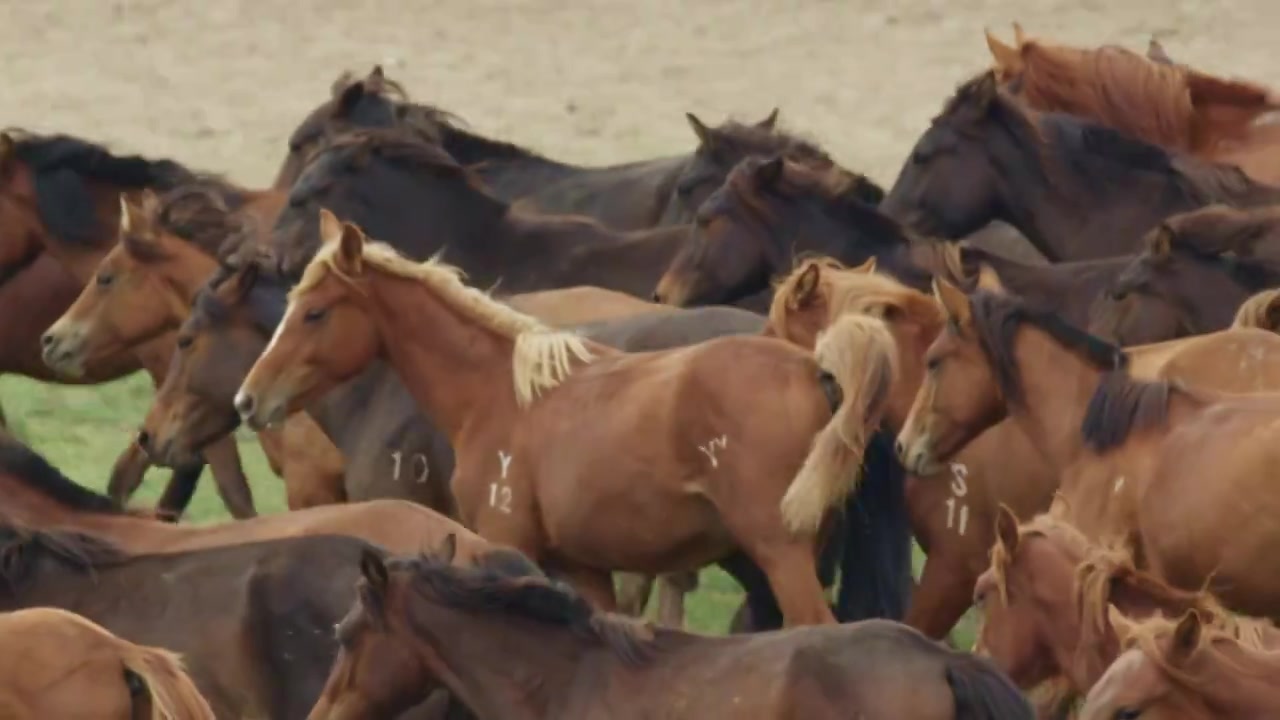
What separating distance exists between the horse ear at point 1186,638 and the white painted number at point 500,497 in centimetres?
255

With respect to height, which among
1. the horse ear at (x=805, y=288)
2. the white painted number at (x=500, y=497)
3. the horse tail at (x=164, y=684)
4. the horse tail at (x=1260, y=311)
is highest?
the horse tail at (x=164, y=684)

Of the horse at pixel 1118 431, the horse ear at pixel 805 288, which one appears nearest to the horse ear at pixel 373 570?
the horse at pixel 1118 431

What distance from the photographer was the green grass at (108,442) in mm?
8703

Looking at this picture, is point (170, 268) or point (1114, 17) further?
point (1114, 17)

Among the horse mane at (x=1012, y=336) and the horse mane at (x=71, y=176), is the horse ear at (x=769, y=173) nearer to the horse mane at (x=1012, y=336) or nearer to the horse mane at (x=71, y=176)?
the horse mane at (x=1012, y=336)

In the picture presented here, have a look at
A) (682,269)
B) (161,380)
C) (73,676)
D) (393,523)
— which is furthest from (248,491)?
(73,676)

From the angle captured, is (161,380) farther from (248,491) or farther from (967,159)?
(967,159)

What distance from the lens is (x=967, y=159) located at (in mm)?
9430

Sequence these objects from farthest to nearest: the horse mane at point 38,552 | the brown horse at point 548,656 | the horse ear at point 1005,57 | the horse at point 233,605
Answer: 1. the horse ear at point 1005,57
2. the horse mane at point 38,552
3. the horse at point 233,605
4. the brown horse at point 548,656

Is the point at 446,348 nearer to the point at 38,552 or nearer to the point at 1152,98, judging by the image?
the point at 38,552

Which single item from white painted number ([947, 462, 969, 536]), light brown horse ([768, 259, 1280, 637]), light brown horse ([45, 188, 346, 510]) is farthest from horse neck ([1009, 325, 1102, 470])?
light brown horse ([45, 188, 346, 510])

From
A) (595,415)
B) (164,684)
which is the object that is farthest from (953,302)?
(164,684)

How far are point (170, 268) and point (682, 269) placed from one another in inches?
59.6

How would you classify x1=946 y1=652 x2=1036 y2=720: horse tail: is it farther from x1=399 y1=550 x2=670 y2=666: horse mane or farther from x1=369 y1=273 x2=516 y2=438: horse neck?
x1=369 y1=273 x2=516 y2=438: horse neck
